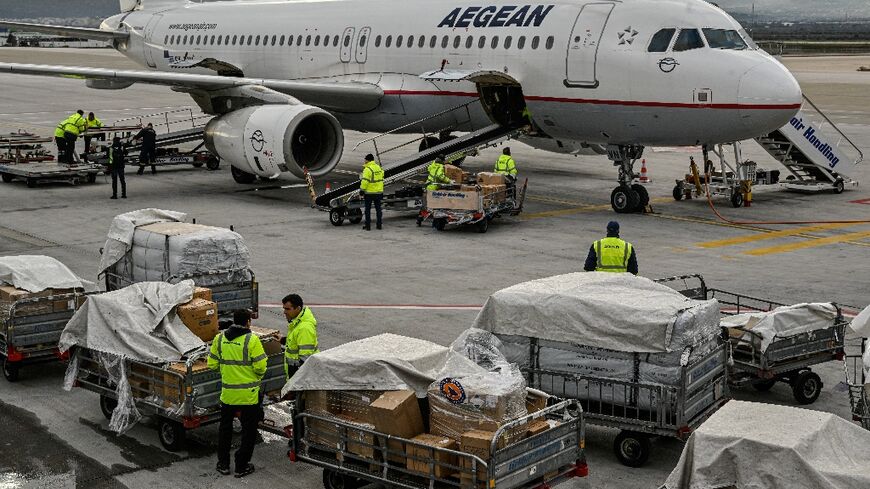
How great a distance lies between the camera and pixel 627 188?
25.5 m

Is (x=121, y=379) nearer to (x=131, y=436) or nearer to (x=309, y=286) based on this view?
(x=131, y=436)

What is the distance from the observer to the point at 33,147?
33.2 meters

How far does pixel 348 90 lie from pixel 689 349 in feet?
63.2

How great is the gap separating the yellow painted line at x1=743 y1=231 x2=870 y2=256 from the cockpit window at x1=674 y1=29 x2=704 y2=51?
15.3 feet

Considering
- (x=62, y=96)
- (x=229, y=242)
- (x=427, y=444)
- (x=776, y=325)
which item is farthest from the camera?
(x=62, y=96)

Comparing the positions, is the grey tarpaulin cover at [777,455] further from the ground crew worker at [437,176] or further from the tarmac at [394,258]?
the ground crew worker at [437,176]

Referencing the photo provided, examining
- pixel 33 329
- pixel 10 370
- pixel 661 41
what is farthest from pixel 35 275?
pixel 661 41

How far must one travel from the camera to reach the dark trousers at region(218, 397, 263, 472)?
1082 cm

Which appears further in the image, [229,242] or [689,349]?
[229,242]

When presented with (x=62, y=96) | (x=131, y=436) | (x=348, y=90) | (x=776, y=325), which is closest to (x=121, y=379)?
(x=131, y=436)

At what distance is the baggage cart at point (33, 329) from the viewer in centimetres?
1345

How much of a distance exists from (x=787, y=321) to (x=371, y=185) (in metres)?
12.0

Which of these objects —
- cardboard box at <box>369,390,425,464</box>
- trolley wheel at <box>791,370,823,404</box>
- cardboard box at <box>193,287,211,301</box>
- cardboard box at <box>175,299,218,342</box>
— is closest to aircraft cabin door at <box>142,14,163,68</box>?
cardboard box at <box>193,287,211,301</box>

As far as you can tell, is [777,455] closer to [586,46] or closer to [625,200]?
[586,46]
